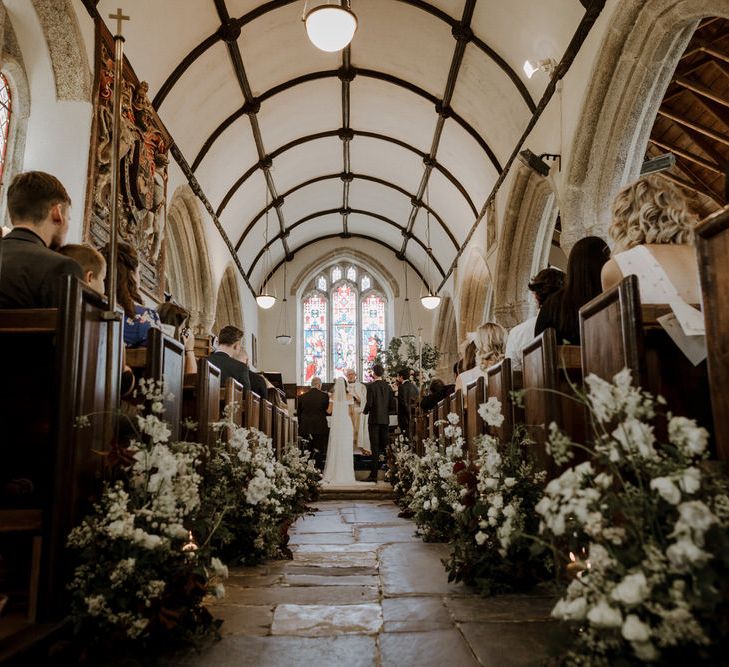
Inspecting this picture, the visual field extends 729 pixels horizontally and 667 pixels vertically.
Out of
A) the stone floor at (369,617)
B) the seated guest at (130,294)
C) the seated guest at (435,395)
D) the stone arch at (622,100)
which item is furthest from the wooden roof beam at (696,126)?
the seated guest at (130,294)

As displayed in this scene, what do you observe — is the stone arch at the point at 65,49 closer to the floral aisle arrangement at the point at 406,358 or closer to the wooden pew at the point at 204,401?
the wooden pew at the point at 204,401

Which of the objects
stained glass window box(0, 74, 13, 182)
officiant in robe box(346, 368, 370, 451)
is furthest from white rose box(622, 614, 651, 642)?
officiant in robe box(346, 368, 370, 451)

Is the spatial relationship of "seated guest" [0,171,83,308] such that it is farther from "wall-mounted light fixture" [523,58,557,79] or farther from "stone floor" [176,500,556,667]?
"wall-mounted light fixture" [523,58,557,79]

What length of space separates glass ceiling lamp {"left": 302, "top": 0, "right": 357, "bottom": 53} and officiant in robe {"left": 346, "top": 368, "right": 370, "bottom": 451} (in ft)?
15.5

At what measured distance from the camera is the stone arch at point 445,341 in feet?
48.6

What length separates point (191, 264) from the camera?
387 inches

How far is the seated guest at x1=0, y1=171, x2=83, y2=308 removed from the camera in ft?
6.88

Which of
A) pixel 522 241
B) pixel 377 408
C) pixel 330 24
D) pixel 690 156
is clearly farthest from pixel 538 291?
pixel 690 156

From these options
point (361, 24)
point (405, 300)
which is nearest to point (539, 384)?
point (361, 24)

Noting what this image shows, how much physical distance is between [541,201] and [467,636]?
7.04 m

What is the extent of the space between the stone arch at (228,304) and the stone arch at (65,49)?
702 centimetres

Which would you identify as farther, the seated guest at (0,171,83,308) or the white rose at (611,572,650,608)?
the seated guest at (0,171,83,308)

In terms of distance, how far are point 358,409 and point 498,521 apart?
7286 millimetres

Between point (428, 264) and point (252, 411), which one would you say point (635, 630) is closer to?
point (252, 411)
